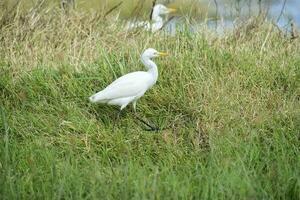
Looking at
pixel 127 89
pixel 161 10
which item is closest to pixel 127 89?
pixel 127 89

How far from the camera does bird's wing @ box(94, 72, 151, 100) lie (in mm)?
4375

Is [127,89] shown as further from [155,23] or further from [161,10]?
[161,10]

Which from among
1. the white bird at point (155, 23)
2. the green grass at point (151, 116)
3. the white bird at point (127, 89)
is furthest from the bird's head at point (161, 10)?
the white bird at point (127, 89)

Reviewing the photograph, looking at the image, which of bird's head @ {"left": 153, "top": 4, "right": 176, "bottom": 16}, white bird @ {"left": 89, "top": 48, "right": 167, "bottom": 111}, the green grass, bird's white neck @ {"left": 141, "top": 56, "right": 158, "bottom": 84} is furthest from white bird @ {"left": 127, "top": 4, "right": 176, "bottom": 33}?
white bird @ {"left": 89, "top": 48, "right": 167, "bottom": 111}

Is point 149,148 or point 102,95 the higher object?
point 102,95

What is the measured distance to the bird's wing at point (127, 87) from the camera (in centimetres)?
438

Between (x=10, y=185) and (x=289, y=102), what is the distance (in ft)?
7.30

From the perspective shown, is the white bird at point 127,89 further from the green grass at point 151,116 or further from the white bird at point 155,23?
the white bird at point 155,23

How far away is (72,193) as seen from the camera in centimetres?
331

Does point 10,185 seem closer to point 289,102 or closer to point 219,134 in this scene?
point 219,134

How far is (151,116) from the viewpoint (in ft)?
15.7

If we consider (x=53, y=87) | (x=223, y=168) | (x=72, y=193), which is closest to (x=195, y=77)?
(x=53, y=87)

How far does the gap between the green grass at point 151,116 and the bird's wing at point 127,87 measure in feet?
0.84

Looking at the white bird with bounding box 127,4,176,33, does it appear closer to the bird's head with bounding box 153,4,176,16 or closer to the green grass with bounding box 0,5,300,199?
the bird's head with bounding box 153,4,176,16
